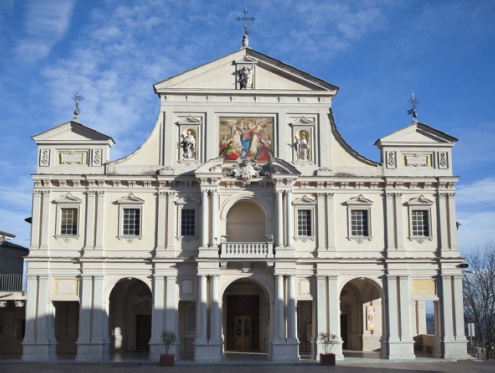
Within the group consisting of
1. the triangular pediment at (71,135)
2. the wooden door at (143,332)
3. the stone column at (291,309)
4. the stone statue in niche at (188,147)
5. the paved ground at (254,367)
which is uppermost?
the triangular pediment at (71,135)

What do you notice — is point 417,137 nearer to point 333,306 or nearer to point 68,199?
point 333,306

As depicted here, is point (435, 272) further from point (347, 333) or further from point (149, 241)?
point (149, 241)

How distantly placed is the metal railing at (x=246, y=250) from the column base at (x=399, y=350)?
26.4ft

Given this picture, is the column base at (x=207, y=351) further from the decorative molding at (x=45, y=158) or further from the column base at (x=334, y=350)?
the decorative molding at (x=45, y=158)

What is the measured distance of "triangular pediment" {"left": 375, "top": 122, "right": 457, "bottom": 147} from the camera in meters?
36.8

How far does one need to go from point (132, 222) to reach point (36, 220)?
5251 millimetres

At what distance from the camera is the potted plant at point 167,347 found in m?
31.7

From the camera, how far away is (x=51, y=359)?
34000 millimetres

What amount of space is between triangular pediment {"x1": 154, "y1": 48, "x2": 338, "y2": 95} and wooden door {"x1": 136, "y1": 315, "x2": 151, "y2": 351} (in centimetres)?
1392

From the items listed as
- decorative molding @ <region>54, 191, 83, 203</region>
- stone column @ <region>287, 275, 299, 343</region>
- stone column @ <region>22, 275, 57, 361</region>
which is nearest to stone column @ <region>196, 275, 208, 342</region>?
stone column @ <region>287, 275, 299, 343</region>

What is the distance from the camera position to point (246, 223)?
1462 inches

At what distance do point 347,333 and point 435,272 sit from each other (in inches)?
311

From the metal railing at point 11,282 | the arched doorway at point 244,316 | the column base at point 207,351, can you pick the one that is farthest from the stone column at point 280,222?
the metal railing at point 11,282

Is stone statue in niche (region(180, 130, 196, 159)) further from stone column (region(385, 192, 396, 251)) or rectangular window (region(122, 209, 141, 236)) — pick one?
stone column (region(385, 192, 396, 251))
